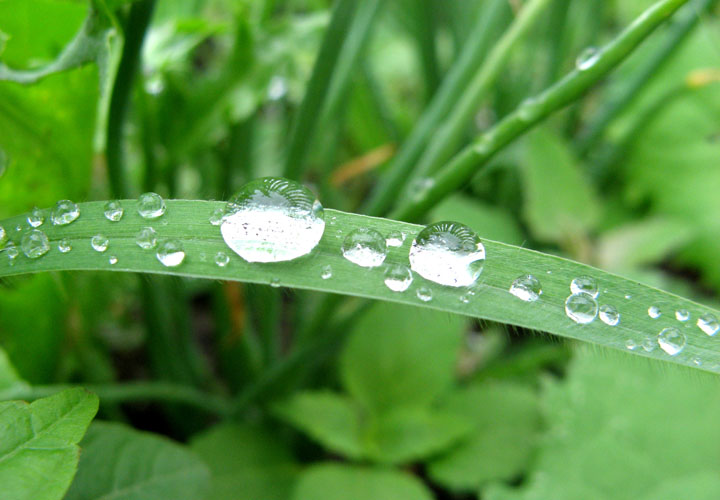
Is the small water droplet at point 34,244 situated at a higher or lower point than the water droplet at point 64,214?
lower

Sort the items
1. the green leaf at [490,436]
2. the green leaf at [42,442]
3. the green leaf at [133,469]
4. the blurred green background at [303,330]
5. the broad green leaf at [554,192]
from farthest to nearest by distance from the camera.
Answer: the broad green leaf at [554,192] < the green leaf at [490,436] < the blurred green background at [303,330] < the green leaf at [133,469] < the green leaf at [42,442]

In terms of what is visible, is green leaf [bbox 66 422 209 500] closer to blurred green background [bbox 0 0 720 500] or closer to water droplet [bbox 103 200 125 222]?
blurred green background [bbox 0 0 720 500]

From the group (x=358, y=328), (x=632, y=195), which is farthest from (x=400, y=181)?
(x=632, y=195)

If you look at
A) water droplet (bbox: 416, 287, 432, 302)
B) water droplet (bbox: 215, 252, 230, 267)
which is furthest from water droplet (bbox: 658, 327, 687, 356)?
water droplet (bbox: 215, 252, 230, 267)

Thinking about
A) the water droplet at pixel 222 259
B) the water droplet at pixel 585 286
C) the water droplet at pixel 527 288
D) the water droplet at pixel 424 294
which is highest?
the water droplet at pixel 585 286

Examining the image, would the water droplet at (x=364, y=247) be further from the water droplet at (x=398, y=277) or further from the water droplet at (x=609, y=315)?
the water droplet at (x=609, y=315)

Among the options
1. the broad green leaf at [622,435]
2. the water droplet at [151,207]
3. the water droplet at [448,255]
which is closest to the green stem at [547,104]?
the water droplet at [448,255]
